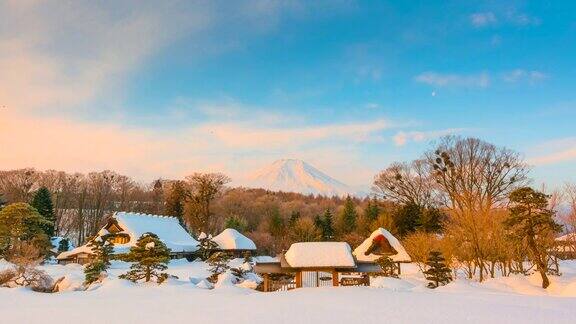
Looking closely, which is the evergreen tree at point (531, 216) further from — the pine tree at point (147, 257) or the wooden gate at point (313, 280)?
the pine tree at point (147, 257)

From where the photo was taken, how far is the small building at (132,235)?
3859 cm

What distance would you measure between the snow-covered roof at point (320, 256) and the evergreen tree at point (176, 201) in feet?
136

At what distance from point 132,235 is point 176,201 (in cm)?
1904

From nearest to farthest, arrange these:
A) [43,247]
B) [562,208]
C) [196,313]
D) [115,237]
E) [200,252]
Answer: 1. [196,313]
2. [562,208]
3. [43,247]
4. [115,237]
5. [200,252]

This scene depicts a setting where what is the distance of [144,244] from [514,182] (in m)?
30.3

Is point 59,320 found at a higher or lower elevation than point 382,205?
lower

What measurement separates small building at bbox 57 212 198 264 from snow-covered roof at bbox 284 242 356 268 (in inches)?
869

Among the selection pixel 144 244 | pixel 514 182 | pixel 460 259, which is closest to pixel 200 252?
pixel 144 244

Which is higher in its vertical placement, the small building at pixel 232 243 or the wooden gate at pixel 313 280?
the small building at pixel 232 243

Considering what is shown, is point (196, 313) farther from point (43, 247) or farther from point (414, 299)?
point (43, 247)

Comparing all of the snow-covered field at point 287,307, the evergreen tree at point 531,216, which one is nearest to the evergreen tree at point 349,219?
the evergreen tree at point 531,216

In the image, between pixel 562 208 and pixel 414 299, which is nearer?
pixel 414 299

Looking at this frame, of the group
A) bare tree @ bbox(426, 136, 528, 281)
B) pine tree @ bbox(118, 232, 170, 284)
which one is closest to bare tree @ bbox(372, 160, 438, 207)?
bare tree @ bbox(426, 136, 528, 281)

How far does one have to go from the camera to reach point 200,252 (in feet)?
147
